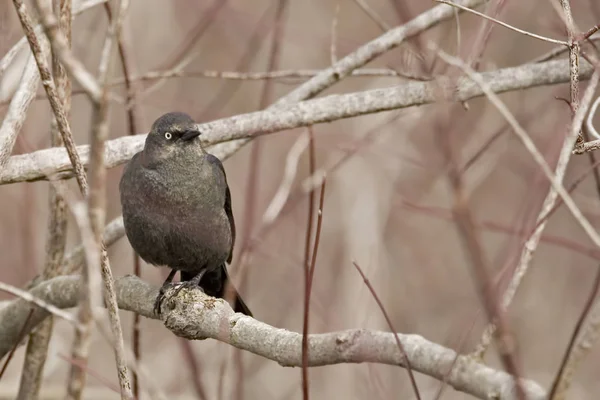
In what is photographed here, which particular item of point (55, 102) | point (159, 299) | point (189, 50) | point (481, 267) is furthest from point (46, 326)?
point (481, 267)

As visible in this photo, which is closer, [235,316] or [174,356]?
[235,316]

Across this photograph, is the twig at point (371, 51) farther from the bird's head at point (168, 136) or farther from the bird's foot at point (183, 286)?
the bird's foot at point (183, 286)

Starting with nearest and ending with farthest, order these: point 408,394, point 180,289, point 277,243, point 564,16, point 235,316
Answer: point 564,16 → point 235,316 → point 180,289 → point 408,394 → point 277,243

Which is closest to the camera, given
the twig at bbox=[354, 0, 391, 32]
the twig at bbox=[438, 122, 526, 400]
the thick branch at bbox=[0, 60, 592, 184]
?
the twig at bbox=[438, 122, 526, 400]

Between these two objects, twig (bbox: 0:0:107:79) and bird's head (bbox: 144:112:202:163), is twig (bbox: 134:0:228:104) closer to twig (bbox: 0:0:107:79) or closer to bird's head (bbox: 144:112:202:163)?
bird's head (bbox: 144:112:202:163)

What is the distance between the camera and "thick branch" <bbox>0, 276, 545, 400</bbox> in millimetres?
2482

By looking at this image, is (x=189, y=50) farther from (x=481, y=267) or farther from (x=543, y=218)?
(x=481, y=267)

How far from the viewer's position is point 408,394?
27.9 ft

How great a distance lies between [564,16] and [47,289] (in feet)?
9.22

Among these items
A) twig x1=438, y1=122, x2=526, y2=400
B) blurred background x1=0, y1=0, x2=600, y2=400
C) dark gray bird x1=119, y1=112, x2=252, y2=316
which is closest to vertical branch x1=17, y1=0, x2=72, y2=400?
dark gray bird x1=119, y1=112, x2=252, y2=316

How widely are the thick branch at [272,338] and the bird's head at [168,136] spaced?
73cm

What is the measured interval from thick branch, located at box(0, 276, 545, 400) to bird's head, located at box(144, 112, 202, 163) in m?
0.73

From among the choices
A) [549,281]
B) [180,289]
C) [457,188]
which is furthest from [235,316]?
[549,281]

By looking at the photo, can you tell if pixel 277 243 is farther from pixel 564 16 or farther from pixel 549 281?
pixel 564 16
